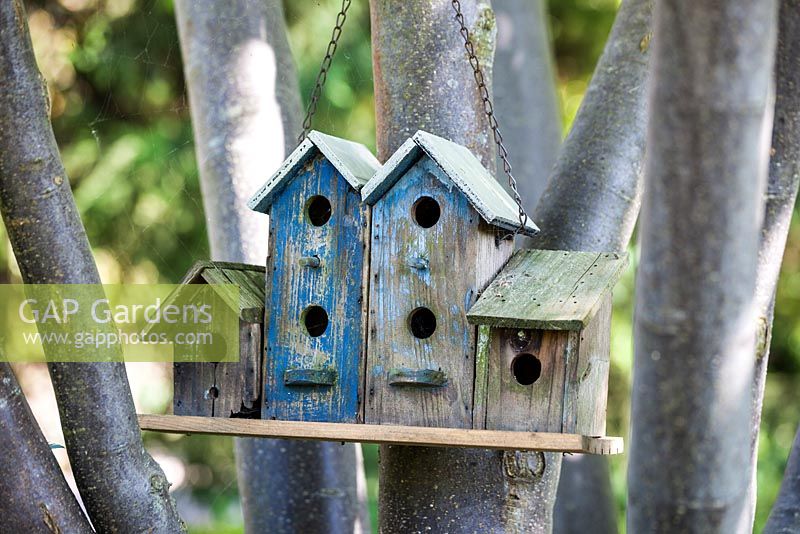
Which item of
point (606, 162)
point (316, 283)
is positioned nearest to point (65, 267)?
point (316, 283)

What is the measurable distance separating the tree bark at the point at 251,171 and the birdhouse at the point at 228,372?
839 millimetres

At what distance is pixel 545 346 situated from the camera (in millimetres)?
1718

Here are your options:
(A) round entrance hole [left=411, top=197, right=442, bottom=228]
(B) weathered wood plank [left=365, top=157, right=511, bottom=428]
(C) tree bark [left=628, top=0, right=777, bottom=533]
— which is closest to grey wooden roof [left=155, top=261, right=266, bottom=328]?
(B) weathered wood plank [left=365, top=157, right=511, bottom=428]

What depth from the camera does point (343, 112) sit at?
488 cm

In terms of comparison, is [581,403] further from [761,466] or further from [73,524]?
[761,466]

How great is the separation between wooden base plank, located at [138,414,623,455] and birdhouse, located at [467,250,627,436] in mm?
92

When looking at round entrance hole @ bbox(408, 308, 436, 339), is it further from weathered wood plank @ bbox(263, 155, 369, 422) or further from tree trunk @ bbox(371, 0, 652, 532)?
tree trunk @ bbox(371, 0, 652, 532)

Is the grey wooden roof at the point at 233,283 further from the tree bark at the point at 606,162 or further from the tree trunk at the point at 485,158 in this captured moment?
the tree bark at the point at 606,162

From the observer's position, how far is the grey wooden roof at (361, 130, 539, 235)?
5.79 ft

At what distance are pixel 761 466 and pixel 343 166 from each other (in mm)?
4128

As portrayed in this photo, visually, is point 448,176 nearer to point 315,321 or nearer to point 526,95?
point 315,321

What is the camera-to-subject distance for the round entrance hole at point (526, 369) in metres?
1.79

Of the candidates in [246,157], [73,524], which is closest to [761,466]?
[246,157]

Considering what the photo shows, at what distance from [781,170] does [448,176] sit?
695 mm
